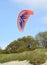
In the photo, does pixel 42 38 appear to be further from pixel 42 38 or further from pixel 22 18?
pixel 22 18

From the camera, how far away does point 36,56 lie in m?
19.1

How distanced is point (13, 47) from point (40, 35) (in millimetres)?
9884

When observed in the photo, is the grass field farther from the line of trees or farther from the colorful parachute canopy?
the line of trees

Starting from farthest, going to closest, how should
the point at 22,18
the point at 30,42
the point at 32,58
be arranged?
the point at 30,42
the point at 22,18
the point at 32,58

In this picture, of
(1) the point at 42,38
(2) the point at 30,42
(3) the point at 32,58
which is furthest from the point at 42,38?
(3) the point at 32,58

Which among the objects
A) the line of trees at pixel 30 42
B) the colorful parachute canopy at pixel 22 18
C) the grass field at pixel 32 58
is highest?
the colorful parachute canopy at pixel 22 18

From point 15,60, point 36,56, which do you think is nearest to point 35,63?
point 36,56

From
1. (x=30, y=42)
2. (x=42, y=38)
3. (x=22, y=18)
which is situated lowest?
(x=30, y=42)

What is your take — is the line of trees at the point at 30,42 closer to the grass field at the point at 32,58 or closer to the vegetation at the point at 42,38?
the vegetation at the point at 42,38

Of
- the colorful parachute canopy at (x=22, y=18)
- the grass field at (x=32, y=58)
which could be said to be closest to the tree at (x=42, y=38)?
the colorful parachute canopy at (x=22, y=18)

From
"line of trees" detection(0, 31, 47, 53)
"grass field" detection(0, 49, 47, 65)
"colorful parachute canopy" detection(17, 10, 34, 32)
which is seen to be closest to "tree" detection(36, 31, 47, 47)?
"line of trees" detection(0, 31, 47, 53)

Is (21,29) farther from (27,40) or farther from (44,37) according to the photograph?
(44,37)

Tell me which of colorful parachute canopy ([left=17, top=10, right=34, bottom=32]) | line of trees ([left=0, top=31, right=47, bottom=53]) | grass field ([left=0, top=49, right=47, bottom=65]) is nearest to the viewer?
grass field ([left=0, top=49, right=47, bottom=65])

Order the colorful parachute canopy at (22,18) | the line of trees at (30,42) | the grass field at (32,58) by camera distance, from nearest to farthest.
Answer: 1. the grass field at (32,58)
2. the colorful parachute canopy at (22,18)
3. the line of trees at (30,42)
